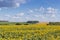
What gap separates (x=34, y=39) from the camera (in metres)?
16.3

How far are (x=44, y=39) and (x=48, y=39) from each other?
0.45 meters

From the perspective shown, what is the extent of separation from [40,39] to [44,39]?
31cm

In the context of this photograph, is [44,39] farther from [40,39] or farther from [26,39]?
[26,39]

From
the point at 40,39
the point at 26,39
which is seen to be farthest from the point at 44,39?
the point at 26,39

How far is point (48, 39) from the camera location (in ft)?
55.3

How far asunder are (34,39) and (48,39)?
1193 millimetres

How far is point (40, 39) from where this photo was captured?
16.5m

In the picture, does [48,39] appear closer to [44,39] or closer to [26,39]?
[44,39]

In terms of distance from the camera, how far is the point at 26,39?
1681cm

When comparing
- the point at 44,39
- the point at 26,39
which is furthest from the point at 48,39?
the point at 26,39

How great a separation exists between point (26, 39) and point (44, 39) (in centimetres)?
139

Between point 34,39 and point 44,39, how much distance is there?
779mm

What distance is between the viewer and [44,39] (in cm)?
1653
